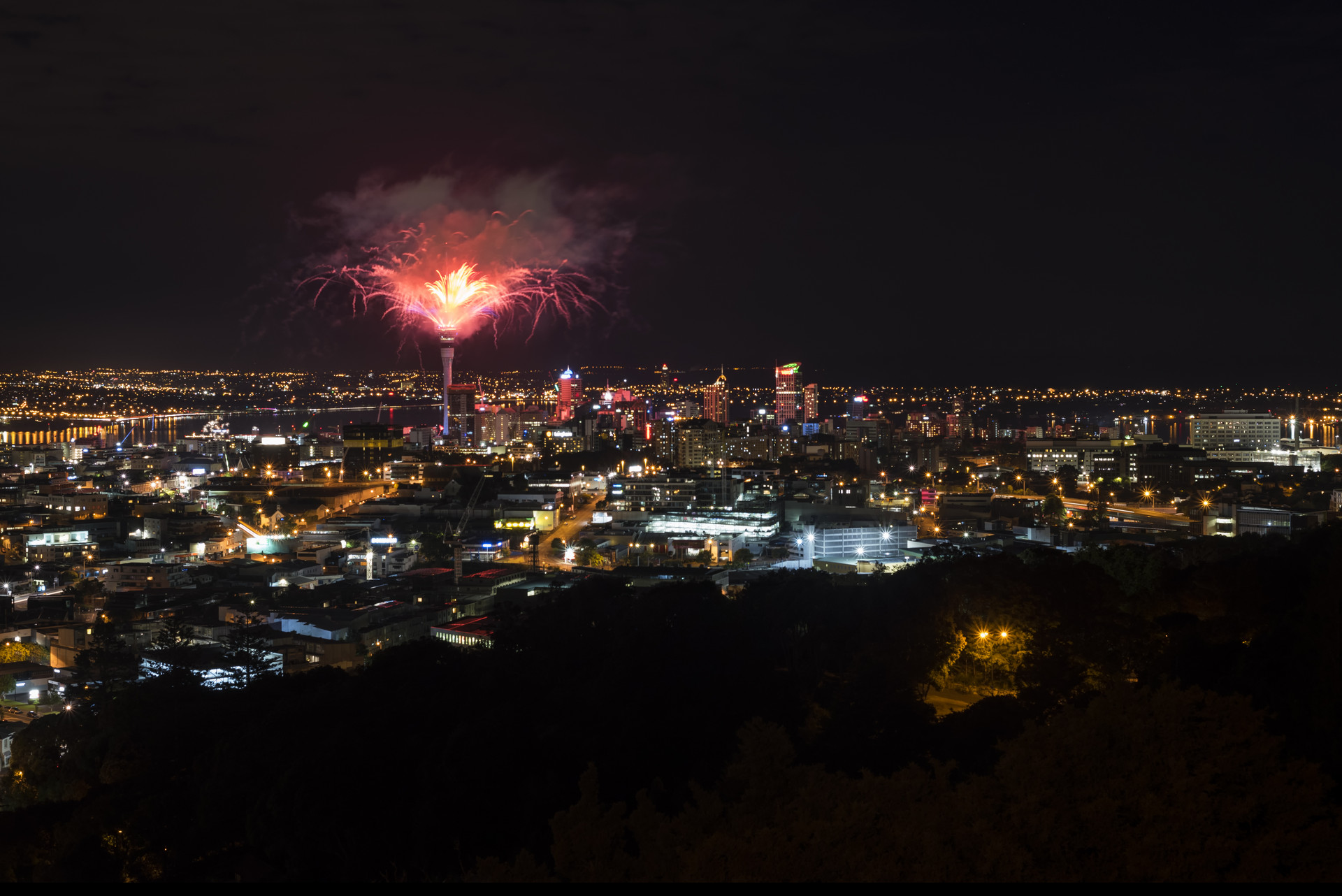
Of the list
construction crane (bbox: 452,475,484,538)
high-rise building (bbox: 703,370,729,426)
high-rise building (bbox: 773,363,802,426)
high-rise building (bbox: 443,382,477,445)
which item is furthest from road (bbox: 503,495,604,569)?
high-rise building (bbox: 773,363,802,426)

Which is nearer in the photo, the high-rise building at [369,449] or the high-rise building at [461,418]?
the high-rise building at [369,449]

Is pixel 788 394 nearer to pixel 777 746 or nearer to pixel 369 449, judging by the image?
pixel 369 449

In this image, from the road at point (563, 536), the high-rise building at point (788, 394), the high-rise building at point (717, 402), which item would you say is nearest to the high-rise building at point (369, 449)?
the road at point (563, 536)

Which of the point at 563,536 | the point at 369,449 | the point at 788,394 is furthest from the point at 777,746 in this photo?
the point at 788,394

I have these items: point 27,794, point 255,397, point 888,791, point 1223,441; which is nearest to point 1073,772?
point 888,791

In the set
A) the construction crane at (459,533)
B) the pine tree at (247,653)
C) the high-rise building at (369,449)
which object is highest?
the high-rise building at (369,449)

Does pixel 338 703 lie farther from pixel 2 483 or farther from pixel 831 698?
pixel 2 483

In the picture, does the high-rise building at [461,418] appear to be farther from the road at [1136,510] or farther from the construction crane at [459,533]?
the road at [1136,510]
